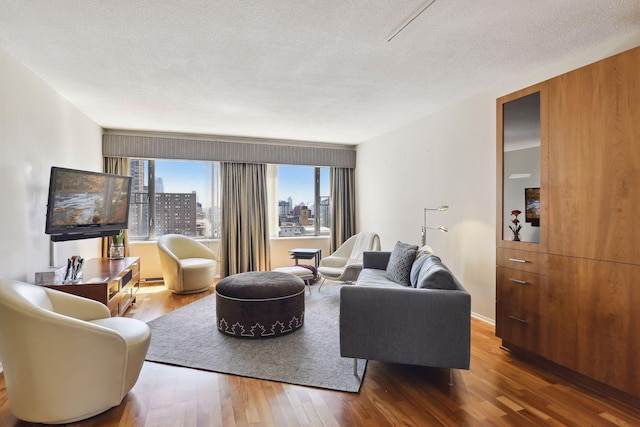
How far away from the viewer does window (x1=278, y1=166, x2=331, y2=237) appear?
7105 millimetres

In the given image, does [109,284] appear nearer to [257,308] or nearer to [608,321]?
[257,308]

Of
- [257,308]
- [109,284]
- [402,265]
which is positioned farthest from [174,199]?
[402,265]

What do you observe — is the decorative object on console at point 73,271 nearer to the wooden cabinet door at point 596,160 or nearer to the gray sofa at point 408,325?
the gray sofa at point 408,325

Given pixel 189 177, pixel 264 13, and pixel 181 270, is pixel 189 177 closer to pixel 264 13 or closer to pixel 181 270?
pixel 181 270

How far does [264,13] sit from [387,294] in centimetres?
208

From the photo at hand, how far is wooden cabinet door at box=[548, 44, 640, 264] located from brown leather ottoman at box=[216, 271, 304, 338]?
93.5 inches

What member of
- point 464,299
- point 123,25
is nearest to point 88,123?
point 123,25

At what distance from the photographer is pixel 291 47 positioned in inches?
109

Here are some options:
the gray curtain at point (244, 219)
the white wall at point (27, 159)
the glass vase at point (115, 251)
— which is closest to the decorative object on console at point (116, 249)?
the glass vase at point (115, 251)

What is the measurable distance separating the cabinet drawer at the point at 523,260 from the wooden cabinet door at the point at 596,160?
13cm

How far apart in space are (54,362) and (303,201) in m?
5.47

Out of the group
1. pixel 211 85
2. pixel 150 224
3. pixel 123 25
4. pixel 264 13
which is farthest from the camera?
pixel 150 224

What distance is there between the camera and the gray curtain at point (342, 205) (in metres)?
7.07

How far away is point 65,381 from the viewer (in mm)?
2047
